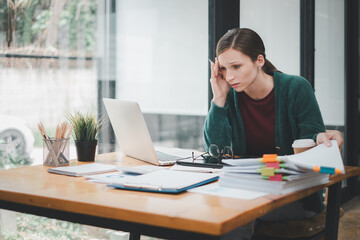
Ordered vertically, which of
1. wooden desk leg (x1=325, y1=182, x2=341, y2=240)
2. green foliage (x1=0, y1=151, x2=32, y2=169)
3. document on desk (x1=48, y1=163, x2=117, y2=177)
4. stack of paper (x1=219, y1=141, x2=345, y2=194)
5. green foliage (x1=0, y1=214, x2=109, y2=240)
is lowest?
green foliage (x1=0, y1=214, x2=109, y2=240)

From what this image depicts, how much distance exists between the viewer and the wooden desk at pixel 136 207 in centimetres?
100

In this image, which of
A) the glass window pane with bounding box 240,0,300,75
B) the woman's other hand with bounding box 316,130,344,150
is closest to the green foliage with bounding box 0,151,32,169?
the woman's other hand with bounding box 316,130,344,150

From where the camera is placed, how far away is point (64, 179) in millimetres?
1502

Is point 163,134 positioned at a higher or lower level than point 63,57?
lower

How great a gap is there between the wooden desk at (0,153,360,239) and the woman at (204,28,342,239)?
624 millimetres

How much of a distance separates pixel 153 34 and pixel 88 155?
1233mm

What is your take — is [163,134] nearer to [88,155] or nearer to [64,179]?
[88,155]

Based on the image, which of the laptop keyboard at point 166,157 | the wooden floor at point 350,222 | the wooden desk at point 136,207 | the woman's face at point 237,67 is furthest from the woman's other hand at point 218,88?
the wooden floor at point 350,222

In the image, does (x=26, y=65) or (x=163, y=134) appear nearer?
(x=26, y=65)

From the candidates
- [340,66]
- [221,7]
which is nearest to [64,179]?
[221,7]

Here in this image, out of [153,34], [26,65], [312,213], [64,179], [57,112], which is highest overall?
[153,34]

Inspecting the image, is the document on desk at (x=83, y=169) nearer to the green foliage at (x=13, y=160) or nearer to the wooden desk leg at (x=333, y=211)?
the green foliage at (x=13, y=160)

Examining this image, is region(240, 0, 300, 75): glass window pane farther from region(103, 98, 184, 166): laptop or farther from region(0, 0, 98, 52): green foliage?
region(103, 98, 184, 166): laptop

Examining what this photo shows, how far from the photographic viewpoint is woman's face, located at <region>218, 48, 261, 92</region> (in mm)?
1942
